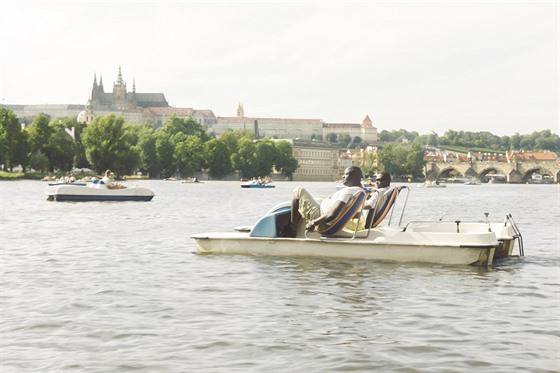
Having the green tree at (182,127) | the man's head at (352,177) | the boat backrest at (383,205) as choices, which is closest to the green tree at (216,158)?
the green tree at (182,127)

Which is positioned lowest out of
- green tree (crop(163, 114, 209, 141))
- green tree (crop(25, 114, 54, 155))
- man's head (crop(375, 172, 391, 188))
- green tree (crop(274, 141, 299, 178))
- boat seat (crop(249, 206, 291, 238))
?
green tree (crop(274, 141, 299, 178))

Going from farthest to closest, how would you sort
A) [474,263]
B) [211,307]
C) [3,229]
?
[3,229] → [474,263] → [211,307]

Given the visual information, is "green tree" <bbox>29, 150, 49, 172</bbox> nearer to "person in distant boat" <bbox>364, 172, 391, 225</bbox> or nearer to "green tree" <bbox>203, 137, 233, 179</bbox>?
"green tree" <bbox>203, 137, 233, 179</bbox>

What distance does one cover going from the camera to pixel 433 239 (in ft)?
60.8

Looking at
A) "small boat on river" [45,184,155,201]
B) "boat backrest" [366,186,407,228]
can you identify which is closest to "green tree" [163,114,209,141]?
"small boat on river" [45,184,155,201]

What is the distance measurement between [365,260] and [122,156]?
307ft

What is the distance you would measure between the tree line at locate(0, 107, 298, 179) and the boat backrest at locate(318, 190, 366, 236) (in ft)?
301

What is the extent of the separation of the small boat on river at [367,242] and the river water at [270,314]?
10.5 inches

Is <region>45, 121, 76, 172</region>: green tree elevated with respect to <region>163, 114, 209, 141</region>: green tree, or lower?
lower

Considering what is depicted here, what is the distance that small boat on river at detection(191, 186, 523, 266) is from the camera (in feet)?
59.6

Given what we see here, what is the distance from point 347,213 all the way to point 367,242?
0.76 m

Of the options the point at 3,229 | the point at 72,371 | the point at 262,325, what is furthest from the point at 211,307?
the point at 3,229

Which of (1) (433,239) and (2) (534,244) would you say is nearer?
(1) (433,239)

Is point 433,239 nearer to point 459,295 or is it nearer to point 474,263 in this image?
point 474,263
